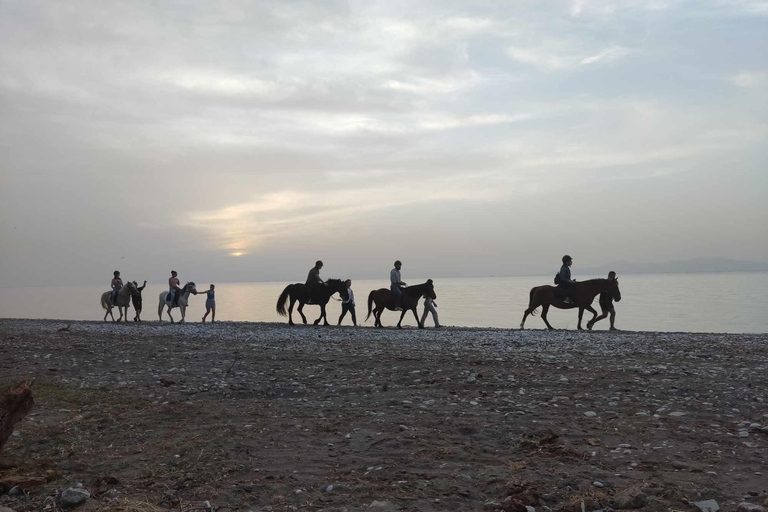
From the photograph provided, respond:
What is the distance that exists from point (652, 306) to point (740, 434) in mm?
45242

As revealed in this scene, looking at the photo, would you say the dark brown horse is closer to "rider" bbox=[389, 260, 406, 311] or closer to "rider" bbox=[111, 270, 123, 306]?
"rider" bbox=[389, 260, 406, 311]

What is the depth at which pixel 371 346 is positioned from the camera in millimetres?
15789

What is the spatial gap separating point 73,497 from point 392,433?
3.43 metres

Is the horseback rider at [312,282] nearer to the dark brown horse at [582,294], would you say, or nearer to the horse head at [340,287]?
the horse head at [340,287]

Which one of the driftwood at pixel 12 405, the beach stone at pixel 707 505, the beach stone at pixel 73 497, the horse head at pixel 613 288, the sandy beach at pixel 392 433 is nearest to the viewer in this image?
the beach stone at pixel 707 505

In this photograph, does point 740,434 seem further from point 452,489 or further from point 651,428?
point 452,489

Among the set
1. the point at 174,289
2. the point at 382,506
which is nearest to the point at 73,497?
the point at 382,506

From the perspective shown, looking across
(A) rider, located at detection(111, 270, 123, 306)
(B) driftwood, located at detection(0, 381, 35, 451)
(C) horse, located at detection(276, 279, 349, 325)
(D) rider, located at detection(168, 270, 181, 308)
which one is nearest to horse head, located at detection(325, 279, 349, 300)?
(C) horse, located at detection(276, 279, 349, 325)

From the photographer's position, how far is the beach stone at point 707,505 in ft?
15.6

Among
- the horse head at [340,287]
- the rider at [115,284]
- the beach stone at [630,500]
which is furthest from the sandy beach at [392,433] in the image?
the rider at [115,284]

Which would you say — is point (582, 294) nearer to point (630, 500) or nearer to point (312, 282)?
point (312, 282)

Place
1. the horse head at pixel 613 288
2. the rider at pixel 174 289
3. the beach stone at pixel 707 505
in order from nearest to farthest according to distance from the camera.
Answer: the beach stone at pixel 707 505
the horse head at pixel 613 288
the rider at pixel 174 289

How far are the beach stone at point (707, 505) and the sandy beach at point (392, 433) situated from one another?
0.11 meters

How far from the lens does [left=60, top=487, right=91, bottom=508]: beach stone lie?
16.9 feet
